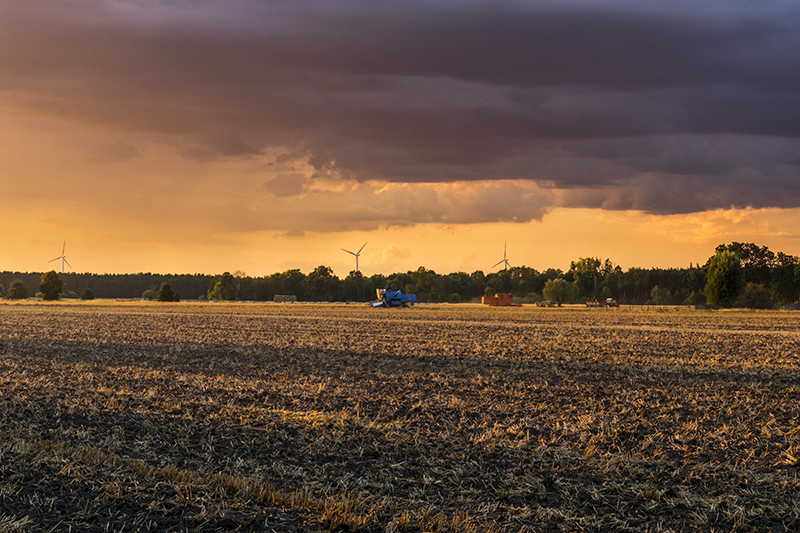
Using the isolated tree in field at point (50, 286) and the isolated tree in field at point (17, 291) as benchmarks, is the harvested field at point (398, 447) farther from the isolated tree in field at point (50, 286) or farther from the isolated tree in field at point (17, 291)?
the isolated tree in field at point (17, 291)

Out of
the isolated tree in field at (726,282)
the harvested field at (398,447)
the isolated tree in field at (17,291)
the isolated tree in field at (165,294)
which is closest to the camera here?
the harvested field at (398,447)

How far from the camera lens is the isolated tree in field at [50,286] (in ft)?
464

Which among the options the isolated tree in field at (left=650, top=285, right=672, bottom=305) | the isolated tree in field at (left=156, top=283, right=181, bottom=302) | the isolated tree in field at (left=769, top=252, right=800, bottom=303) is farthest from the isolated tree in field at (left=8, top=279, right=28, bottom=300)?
the isolated tree in field at (left=769, top=252, right=800, bottom=303)

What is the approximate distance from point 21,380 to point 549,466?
54.2 ft

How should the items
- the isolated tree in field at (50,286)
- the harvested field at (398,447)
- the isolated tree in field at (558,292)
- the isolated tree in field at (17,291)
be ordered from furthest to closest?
the isolated tree in field at (17,291) < the isolated tree in field at (50,286) < the isolated tree in field at (558,292) < the harvested field at (398,447)

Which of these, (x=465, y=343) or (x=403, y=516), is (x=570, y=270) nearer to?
(x=465, y=343)

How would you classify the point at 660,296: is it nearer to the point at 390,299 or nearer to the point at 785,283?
the point at 785,283

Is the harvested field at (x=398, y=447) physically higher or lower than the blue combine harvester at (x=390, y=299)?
lower

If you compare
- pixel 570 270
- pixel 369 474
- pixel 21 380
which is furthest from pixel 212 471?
pixel 570 270

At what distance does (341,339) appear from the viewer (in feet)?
116

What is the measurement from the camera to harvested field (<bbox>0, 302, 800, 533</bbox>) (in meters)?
8.35

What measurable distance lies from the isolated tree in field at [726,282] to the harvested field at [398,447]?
90496 mm

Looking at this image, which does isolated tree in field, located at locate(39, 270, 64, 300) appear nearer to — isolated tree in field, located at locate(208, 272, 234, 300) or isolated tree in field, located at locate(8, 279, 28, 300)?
isolated tree in field, located at locate(8, 279, 28, 300)

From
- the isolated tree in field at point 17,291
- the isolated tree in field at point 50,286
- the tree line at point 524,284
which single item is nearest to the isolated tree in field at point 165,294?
the tree line at point 524,284
